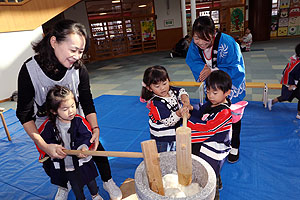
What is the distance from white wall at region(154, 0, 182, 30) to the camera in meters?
11.0

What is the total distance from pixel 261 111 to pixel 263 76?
211 cm

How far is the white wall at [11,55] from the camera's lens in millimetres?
5332

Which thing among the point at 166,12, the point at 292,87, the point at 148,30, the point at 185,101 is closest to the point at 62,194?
the point at 185,101

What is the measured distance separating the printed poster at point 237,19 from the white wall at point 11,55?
9689mm

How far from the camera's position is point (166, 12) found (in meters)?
11.2

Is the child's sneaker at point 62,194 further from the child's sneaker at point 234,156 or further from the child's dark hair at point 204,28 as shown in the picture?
the child's dark hair at point 204,28

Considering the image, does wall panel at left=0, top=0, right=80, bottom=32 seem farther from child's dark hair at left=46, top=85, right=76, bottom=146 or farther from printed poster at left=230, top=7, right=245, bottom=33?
printed poster at left=230, top=7, right=245, bottom=33

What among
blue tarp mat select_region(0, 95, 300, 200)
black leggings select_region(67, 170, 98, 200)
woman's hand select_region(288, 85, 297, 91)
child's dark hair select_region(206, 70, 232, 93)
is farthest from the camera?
woman's hand select_region(288, 85, 297, 91)

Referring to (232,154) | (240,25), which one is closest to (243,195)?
(232,154)

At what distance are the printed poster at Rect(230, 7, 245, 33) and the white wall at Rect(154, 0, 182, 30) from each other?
2825 millimetres

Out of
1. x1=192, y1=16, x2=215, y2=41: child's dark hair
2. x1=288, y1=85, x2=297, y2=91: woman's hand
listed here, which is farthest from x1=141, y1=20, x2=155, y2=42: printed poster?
x1=192, y1=16, x2=215, y2=41: child's dark hair

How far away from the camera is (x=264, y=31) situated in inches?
433

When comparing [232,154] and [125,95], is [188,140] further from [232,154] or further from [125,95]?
[125,95]

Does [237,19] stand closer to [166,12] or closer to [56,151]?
[166,12]
